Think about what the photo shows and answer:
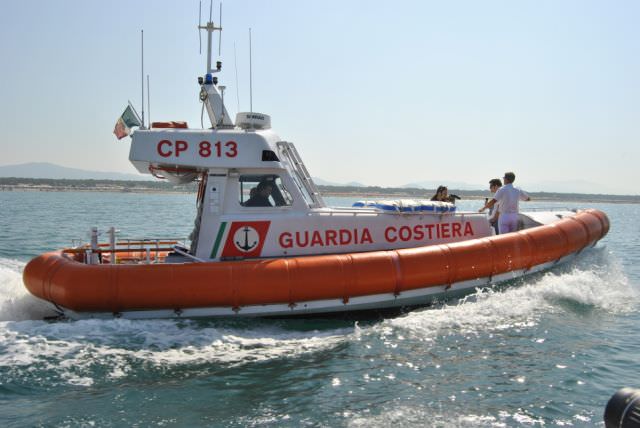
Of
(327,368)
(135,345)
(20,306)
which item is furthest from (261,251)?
(20,306)

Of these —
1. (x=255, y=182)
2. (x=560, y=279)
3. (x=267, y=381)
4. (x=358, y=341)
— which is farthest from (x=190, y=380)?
(x=560, y=279)

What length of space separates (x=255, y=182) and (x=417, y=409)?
158 inches

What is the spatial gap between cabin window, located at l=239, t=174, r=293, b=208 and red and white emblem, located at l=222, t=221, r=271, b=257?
12.3 inches

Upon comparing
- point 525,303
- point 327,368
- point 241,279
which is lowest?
point 327,368

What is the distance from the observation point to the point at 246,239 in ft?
25.6

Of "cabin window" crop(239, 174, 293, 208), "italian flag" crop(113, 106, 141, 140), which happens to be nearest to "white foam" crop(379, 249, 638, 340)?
"cabin window" crop(239, 174, 293, 208)

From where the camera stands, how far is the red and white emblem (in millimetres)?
7770

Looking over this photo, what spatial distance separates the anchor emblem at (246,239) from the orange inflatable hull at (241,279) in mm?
541

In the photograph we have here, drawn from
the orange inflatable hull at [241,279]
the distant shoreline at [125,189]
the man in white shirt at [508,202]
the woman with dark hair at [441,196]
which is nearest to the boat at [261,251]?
the orange inflatable hull at [241,279]

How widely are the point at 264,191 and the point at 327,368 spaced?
2.89m

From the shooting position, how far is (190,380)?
18.5ft

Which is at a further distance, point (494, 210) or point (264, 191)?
point (494, 210)

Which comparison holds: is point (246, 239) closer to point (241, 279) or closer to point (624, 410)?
point (241, 279)

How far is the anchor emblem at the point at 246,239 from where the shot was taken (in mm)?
7785
